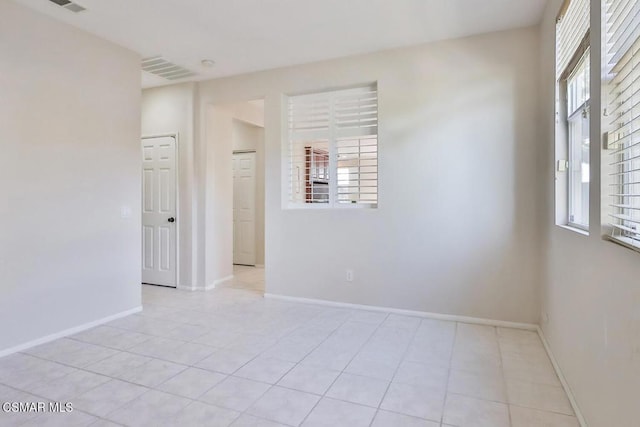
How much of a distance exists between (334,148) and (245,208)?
291 centimetres

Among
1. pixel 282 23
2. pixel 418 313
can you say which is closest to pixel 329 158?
pixel 282 23

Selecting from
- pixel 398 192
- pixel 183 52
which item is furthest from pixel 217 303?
pixel 183 52

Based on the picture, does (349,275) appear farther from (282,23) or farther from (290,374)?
(282,23)

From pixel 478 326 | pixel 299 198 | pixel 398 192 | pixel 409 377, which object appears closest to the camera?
pixel 409 377

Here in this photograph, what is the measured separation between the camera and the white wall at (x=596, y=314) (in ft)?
4.41

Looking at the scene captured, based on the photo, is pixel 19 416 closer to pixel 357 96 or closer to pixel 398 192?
pixel 398 192

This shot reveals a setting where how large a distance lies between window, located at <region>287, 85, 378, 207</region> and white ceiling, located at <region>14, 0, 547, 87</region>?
521mm

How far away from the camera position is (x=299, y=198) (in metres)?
4.38

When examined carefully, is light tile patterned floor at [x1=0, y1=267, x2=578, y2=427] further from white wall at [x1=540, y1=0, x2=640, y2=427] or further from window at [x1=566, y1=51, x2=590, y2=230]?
window at [x1=566, y1=51, x2=590, y2=230]

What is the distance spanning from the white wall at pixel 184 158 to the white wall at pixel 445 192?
1.47m

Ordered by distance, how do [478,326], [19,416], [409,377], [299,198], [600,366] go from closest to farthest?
[600,366]
[19,416]
[409,377]
[478,326]
[299,198]

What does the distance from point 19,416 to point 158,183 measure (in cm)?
335

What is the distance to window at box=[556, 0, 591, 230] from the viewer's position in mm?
2094

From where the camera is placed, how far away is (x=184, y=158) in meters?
4.68
